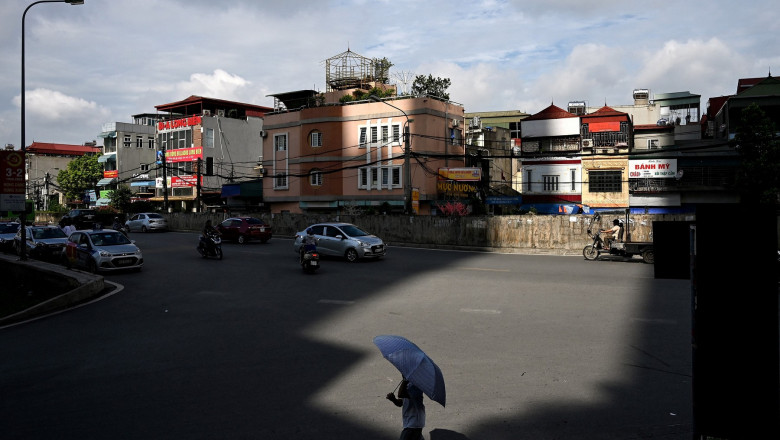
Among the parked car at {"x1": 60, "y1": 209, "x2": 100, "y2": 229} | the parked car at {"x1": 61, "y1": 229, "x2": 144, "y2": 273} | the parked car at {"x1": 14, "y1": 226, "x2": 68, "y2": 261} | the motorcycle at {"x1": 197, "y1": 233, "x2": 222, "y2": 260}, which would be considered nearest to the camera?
the parked car at {"x1": 61, "y1": 229, "x2": 144, "y2": 273}

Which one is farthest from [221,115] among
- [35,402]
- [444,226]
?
[35,402]

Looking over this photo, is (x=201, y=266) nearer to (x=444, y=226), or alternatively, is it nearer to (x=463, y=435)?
(x=444, y=226)

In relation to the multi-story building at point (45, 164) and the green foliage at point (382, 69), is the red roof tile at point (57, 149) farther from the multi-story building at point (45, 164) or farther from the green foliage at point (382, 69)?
the green foliage at point (382, 69)

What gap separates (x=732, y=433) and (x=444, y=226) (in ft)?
95.2

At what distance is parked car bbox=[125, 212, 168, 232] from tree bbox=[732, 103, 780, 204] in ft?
136

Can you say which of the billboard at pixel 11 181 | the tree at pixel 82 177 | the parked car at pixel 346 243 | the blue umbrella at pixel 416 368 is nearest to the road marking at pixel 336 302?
the parked car at pixel 346 243

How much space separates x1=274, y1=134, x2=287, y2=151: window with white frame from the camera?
49438 mm

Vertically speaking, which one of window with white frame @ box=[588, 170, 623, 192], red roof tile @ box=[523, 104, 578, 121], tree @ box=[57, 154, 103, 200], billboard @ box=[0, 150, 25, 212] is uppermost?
red roof tile @ box=[523, 104, 578, 121]

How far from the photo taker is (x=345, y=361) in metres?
8.73

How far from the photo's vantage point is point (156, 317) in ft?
41.2

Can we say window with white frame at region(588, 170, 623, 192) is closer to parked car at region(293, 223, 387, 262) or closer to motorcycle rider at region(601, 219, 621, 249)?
motorcycle rider at region(601, 219, 621, 249)

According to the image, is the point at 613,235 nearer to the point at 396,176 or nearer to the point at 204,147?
the point at 396,176

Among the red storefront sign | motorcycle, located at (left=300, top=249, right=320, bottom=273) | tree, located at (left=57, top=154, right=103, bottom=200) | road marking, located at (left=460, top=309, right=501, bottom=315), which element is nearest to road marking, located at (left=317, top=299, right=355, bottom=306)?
road marking, located at (left=460, top=309, right=501, bottom=315)

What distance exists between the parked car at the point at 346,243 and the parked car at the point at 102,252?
6158 millimetres
